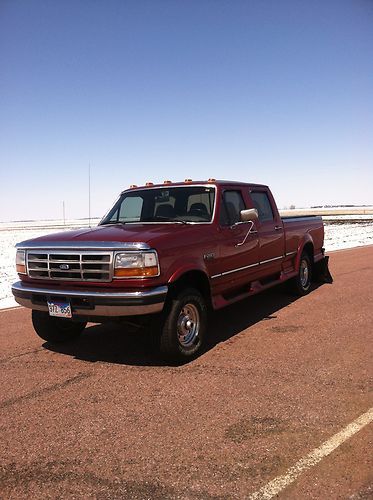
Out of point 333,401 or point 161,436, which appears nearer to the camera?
point 161,436

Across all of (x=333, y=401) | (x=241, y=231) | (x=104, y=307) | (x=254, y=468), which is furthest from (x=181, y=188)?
(x=254, y=468)

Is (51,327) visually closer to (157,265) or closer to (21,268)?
(21,268)

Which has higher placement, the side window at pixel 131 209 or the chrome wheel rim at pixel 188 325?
the side window at pixel 131 209

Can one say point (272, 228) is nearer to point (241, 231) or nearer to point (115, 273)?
point (241, 231)

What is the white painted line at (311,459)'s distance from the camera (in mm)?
2508

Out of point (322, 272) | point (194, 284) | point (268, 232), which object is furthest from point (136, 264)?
point (322, 272)

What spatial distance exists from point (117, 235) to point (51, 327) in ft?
5.47

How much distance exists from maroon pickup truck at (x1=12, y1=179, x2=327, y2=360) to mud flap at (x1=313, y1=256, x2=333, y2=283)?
2750 millimetres

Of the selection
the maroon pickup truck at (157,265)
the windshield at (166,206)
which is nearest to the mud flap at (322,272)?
the maroon pickup truck at (157,265)

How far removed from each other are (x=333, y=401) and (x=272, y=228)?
366 cm

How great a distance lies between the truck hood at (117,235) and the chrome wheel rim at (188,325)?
0.87m

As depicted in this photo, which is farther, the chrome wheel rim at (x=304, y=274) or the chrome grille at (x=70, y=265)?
the chrome wheel rim at (x=304, y=274)

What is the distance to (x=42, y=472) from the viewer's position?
282cm

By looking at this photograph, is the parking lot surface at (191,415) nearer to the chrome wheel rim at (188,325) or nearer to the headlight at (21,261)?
the chrome wheel rim at (188,325)
